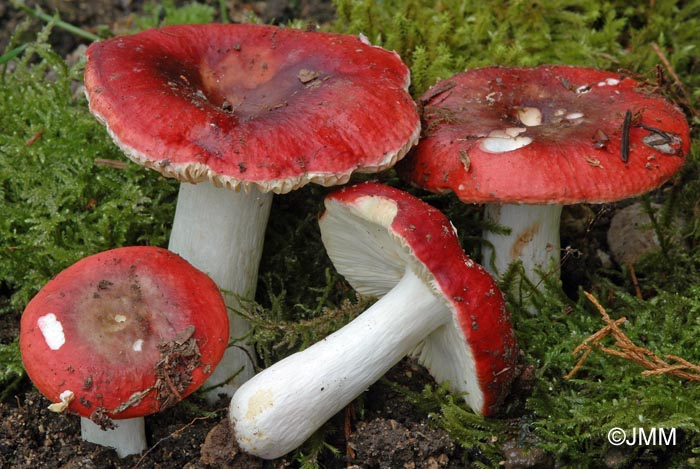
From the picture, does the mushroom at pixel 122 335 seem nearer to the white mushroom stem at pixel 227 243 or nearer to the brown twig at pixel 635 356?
the white mushroom stem at pixel 227 243

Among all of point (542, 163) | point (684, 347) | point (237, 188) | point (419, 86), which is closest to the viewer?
point (237, 188)

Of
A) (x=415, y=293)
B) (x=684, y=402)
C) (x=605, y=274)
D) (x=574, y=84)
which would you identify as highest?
(x=574, y=84)

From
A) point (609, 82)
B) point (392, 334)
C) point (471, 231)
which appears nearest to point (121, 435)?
point (392, 334)

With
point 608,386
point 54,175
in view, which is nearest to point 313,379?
point 608,386

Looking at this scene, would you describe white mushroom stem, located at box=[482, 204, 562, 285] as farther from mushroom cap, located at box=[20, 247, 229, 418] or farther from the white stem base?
the white stem base

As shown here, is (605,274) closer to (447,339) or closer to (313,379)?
(447,339)
